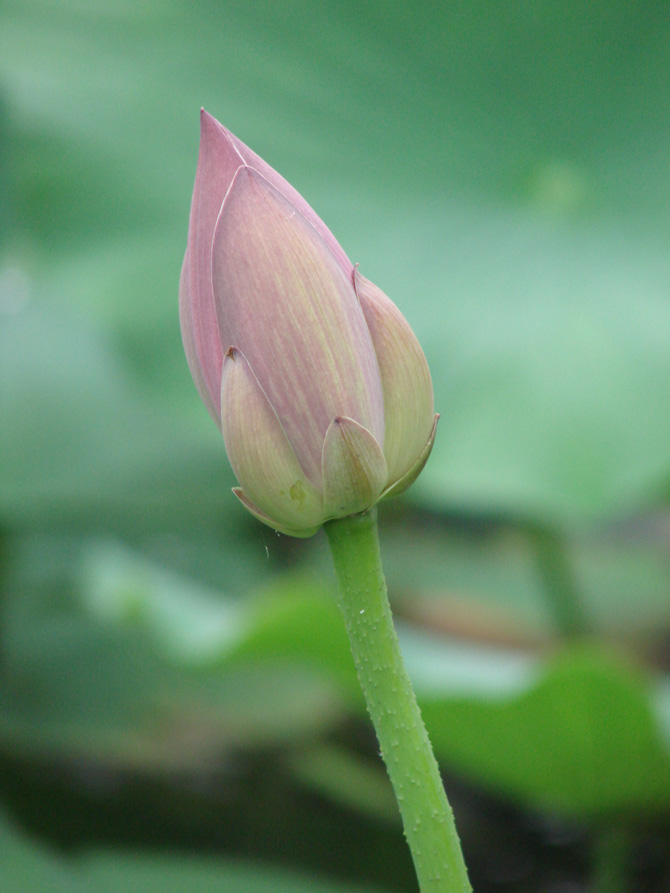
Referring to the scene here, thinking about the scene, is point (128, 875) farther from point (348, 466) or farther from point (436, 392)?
point (348, 466)

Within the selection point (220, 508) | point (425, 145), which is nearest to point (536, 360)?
point (425, 145)

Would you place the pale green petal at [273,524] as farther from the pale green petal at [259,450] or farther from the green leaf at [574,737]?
the green leaf at [574,737]

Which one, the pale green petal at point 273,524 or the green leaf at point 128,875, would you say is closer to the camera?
the pale green petal at point 273,524

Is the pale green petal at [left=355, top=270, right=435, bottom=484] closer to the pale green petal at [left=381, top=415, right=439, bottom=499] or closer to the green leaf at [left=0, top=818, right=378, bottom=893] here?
→ the pale green petal at [left=381, top=415, right=439, bottom=499]

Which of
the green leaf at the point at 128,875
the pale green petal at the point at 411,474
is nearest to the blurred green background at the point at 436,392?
the green leaf at the point at 128,875

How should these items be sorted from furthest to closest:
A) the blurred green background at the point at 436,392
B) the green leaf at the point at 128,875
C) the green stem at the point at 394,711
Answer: the blurred green background at the point at 436,392 → the green leaf at the point at 128,875 → the green stem at the point at 394,711

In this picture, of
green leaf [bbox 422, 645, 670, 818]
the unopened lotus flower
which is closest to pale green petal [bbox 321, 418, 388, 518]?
the unopened lotus flower

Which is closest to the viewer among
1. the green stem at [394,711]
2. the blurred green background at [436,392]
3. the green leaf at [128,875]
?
the green stem at [394,711]
